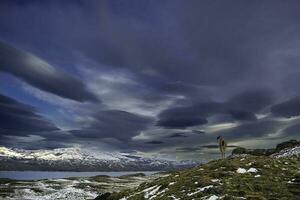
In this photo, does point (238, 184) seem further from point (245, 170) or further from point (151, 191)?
point (151, 191)

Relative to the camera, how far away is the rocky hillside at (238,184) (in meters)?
18.8

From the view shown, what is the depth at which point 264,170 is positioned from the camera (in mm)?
23781

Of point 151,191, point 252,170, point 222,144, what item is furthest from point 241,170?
point 222,144

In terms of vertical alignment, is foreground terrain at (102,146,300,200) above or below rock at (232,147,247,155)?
below

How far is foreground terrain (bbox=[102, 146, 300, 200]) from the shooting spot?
1881 centimetres

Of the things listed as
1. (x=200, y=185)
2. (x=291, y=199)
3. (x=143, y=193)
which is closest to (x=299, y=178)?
(x=291, y=199)

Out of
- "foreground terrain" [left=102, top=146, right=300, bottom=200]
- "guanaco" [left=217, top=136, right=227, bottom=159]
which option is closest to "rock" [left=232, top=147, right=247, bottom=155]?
"guanaco" [left=217, top=136, right=227, bottom=159]

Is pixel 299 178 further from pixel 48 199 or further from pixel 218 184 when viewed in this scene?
pixel 48 199

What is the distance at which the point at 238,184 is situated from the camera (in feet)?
66.8

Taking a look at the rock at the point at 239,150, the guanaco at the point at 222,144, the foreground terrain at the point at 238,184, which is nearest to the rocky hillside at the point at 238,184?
the foreground terrain at the point at 238,184

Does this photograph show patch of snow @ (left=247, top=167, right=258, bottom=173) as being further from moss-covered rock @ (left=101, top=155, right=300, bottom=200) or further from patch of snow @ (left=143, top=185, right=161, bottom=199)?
patch of snow @ (left=143, top=185, right=161, bottom=199)

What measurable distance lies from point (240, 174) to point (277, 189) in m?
3.85

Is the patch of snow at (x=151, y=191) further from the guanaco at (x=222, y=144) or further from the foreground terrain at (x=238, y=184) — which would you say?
the guanaco at (x=222, y=144)

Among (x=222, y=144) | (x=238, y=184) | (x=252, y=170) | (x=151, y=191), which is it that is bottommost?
(x=151, y=191)
